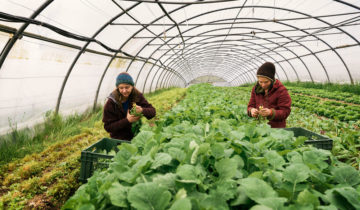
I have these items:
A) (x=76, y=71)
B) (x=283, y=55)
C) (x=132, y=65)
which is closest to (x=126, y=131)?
(x=76, y=71)

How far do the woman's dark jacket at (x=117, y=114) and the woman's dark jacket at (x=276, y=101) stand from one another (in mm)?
1838

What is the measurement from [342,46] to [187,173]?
51.5 feet

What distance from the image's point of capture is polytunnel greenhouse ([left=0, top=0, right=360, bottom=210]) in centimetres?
77

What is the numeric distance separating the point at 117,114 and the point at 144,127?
1.57 metres

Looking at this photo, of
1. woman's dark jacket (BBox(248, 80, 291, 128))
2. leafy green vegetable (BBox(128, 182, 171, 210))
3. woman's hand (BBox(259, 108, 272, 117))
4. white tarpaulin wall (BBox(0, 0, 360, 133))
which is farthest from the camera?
white tarpaulin wall (BBox(0, 0, 360, 133))

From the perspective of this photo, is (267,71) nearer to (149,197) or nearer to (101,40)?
(149,197)

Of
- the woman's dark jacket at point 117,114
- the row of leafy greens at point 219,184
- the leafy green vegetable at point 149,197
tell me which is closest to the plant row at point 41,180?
the woman's dark jacket at point 117,114

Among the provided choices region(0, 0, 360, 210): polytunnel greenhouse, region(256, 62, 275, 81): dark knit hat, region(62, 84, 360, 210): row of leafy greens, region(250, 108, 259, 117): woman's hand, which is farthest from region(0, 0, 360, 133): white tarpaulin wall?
region(62, 84, 360, 210): row of leafy greens

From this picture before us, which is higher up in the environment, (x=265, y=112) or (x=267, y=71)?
(x=267, y=71)

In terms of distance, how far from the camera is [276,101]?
10.4ft

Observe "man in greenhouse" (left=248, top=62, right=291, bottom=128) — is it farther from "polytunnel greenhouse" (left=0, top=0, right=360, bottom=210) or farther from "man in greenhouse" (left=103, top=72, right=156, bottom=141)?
"man in greenhouse" (left=103, top=72, right=156, bottom=141)

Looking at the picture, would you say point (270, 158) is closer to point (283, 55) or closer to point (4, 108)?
point (4, 108)

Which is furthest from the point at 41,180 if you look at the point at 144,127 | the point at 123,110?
the point at 144,127

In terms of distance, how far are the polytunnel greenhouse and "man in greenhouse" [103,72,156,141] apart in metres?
0.02
